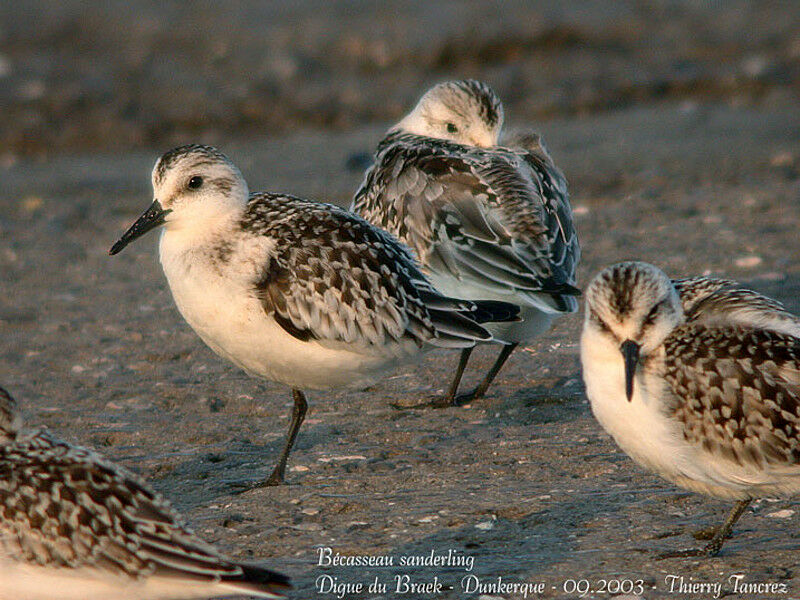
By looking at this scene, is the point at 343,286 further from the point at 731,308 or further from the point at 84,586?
the point at 84,586

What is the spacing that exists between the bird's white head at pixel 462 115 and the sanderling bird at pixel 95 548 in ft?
14.7

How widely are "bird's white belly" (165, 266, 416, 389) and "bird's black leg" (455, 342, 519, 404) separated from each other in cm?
98

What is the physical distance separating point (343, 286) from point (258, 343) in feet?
1.73

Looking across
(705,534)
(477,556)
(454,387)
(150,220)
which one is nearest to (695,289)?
(705,534)

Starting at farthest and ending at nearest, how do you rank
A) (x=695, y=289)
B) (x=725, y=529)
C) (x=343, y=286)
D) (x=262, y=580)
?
(x=343, y=286) → (x=695, y=289) → (x=725, y=529) → (x=262, y=580)

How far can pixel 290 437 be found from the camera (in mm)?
6617

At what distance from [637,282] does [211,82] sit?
1323cm

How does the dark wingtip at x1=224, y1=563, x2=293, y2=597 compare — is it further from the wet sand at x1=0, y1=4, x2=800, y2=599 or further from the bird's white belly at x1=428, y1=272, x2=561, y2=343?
the bird's white belly at x1=428, y1=272, x2=561, y2=343

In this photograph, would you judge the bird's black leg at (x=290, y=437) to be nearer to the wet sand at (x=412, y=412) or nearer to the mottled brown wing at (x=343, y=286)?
the wet sand at (x=412, y=412)

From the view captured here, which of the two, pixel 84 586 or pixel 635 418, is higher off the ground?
pixel 635 418

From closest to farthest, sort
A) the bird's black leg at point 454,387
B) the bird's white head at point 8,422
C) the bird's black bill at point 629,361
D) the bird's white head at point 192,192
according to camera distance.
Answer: the bird's white head at point 8,422 < the bird's black bill at point 629,361 < the bird's white head at point 192,192 < the bird's black leg at point 454,387

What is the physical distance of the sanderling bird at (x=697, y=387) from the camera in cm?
521

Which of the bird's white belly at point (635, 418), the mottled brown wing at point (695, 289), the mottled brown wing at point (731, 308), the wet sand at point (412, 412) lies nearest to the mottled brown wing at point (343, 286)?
the wet sand at point (412, 412)

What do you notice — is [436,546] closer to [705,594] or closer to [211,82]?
[705,594]
